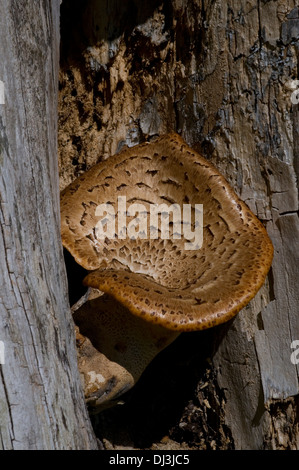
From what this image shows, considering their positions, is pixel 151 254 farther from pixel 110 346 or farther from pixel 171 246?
A: pixel 110 346

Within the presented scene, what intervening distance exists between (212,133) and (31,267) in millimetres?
1649

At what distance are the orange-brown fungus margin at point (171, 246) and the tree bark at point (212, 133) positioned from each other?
19 centimetres

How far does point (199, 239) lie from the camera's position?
11.3 feet

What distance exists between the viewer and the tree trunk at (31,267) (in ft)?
8.29

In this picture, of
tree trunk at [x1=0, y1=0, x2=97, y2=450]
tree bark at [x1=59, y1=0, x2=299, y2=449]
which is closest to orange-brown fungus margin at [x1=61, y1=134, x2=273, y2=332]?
tree bark at [x1=59, y1=0, x2=299, y2=449]

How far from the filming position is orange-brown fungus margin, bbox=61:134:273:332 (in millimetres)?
2818

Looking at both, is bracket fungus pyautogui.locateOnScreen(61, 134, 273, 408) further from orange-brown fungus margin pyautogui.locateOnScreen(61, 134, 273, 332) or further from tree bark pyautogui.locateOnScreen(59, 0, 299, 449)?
tree bark pyautogui.locateOnScreen(59, 0, 299, 449)

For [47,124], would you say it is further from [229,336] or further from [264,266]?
[229,336]

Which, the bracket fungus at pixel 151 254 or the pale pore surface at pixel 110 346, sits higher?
the bracket fungus at pixel 151 254

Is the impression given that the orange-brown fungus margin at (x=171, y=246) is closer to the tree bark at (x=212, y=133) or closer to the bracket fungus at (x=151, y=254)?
the bracket fungus at (x=151, y=254)

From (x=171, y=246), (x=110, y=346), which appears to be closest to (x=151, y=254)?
(x=171, y=246)

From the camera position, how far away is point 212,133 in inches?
141

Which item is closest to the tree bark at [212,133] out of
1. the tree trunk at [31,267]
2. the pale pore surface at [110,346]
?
the pale pore surface at [110,346]
